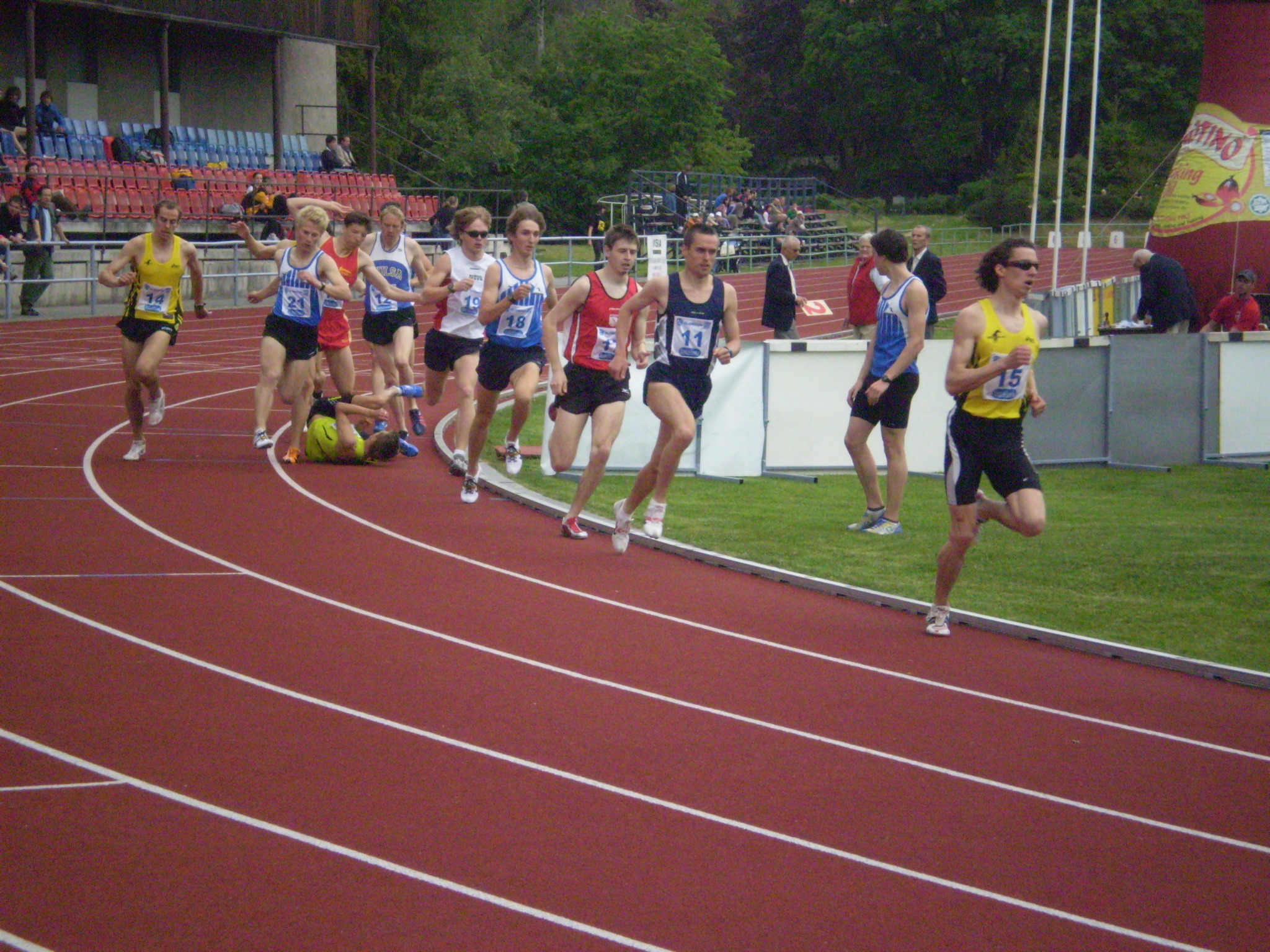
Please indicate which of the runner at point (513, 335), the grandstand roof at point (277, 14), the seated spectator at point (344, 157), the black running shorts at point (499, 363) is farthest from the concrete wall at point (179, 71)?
the black running shorts at point (499, 363)

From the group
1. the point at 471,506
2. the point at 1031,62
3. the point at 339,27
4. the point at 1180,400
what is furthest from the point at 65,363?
the point at 1031,62

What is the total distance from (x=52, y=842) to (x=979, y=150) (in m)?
73.1

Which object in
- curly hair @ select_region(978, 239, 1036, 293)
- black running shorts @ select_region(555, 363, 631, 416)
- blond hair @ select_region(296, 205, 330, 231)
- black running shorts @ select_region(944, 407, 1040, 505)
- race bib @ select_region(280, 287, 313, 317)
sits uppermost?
blond hair @ select_region(296, 205, 330, 231)

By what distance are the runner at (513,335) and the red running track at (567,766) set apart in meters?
1.53

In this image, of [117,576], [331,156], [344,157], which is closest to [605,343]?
[117,576]

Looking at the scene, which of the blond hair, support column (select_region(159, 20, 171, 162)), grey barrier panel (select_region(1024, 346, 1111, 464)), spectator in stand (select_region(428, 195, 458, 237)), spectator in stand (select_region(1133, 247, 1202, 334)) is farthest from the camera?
spectator in stand (select_region(428, 195, 458, 237))

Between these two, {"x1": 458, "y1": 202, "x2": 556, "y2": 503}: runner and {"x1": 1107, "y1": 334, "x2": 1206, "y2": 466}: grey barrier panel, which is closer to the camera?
{"x1": 458, "y1": 202, "x2": 556, "y2": 503}: runner

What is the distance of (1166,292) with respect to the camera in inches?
687

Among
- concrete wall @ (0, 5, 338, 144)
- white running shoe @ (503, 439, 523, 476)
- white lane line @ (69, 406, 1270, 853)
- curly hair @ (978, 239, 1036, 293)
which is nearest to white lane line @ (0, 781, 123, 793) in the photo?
white lane line @ (69, 406, 1270, 853)

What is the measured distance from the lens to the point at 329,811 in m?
4.78

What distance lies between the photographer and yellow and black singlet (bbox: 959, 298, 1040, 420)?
273 inches

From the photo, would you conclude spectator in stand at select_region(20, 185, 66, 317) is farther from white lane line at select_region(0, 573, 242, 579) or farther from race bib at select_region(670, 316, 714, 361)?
race bib at select_region(670, 316, 714, 361)

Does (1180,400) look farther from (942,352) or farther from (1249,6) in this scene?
(1249,6)

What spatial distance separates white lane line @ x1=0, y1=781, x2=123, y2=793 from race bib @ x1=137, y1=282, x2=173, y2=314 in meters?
7.16
